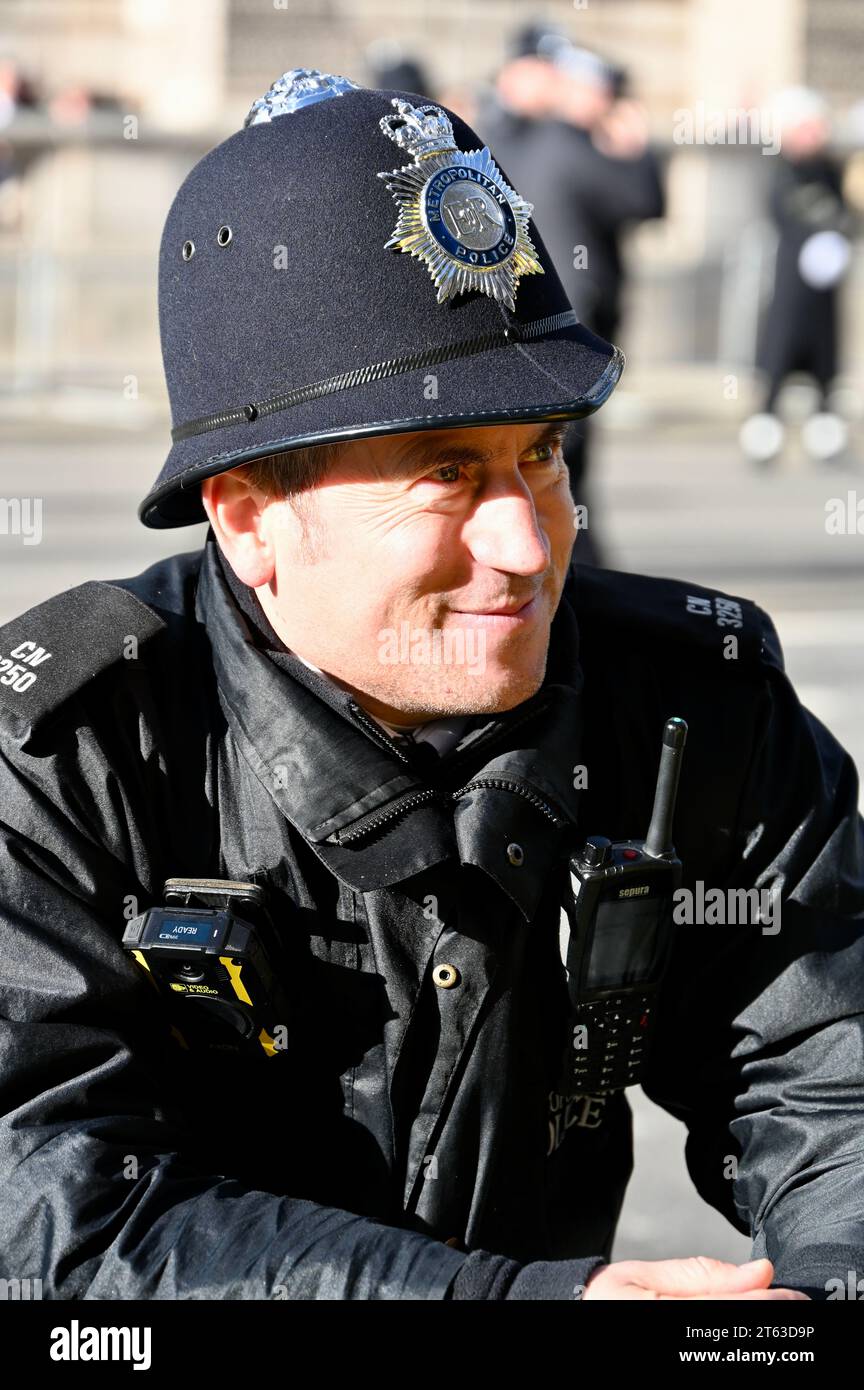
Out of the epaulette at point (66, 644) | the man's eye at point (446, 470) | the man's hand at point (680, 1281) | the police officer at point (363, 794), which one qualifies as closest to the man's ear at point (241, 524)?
the police officer at point (363, 794)

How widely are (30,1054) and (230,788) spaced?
43 cm

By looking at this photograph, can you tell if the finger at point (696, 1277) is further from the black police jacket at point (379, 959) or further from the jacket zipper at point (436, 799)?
the jacket zipper at point (436, 799)

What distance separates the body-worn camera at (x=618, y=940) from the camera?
2.48 m

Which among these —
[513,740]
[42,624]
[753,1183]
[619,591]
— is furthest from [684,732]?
[42,624]

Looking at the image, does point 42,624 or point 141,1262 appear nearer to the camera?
point 141,1262

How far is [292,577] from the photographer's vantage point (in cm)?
253

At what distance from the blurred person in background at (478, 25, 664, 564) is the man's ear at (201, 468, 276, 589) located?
5.75 m

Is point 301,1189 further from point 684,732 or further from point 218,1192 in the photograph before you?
point 684,732

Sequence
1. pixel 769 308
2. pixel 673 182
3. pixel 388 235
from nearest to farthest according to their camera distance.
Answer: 1. pixel 388 235
2. pixel 769 308
3. pixel 673 182

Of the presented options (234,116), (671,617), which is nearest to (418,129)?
(671,617)

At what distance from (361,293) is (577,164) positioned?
21.1ft

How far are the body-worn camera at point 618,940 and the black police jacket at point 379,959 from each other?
5 cm

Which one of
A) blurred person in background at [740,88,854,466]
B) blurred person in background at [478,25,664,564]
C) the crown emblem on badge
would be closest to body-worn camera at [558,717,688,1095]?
the crown emblem on badge

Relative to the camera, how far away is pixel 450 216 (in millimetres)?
2418
